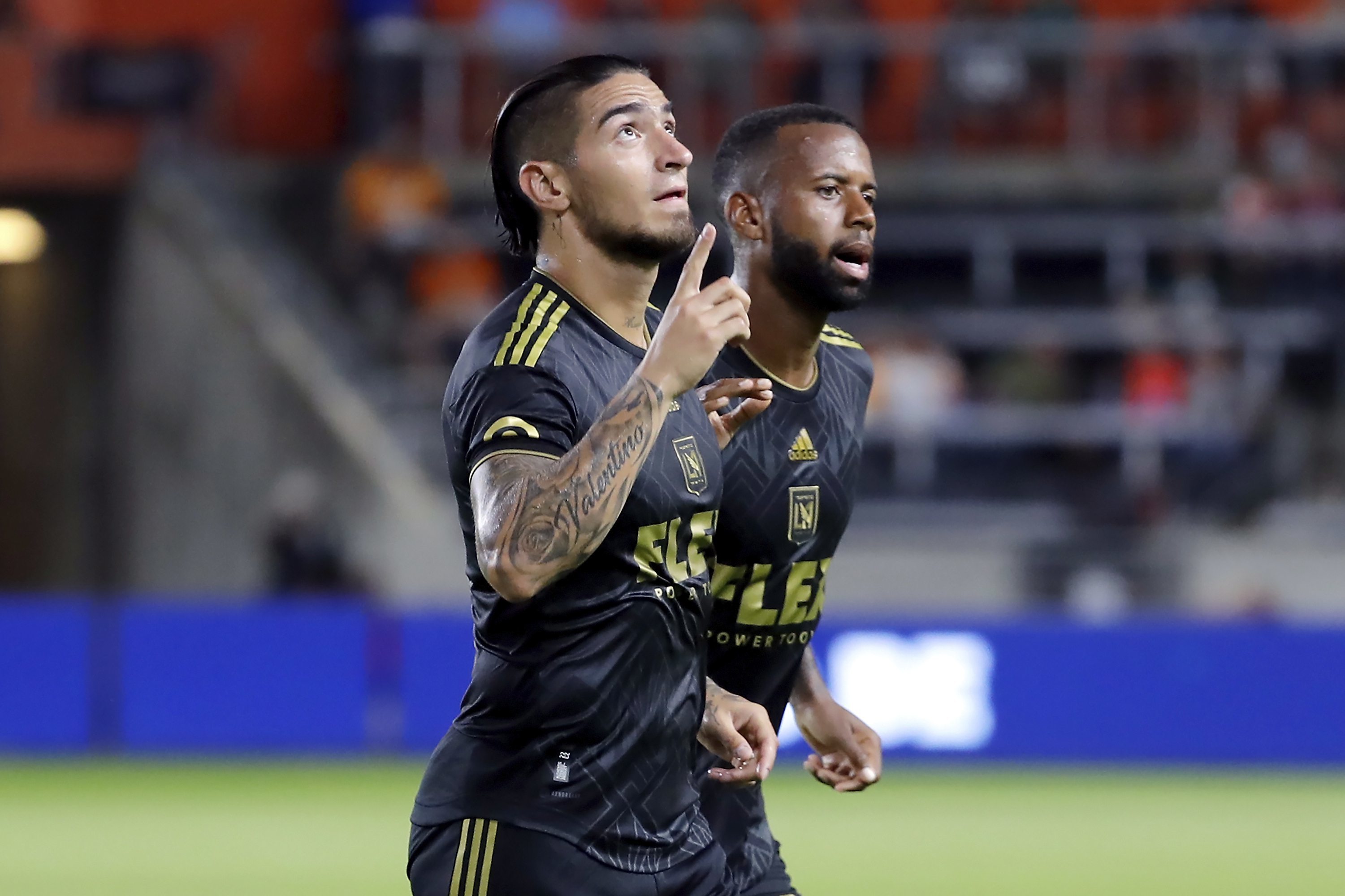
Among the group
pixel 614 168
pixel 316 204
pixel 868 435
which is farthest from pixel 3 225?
pixel 614 168

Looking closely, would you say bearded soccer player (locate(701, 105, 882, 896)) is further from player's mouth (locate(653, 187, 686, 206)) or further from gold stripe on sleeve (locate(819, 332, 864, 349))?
player's mouth (locate(653, 187, 686, 206))

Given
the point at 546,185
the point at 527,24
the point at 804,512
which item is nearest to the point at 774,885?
the point at 804,512

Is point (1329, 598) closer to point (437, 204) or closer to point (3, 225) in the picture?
point (437, 204)

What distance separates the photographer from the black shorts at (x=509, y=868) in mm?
3854

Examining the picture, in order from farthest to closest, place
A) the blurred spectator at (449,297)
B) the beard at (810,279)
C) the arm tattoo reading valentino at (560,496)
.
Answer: the blurred spectator at (449,297) → the beard at (810,279) → the arm tattoo reading valentino at (560,496)

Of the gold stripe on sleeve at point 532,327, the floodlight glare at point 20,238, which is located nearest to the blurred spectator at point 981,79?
the floodlight glare at point 20,238

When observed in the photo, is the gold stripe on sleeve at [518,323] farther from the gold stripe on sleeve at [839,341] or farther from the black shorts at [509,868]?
the gold stripe on sleeve at [839,341]

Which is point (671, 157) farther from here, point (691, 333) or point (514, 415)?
point (514, 415)

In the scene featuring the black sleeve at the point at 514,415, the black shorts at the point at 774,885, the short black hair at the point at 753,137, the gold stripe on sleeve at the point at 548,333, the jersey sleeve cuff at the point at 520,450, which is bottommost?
the black shorts at the point at 774,885

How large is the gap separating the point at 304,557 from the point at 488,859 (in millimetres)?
12369

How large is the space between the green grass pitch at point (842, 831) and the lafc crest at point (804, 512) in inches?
190

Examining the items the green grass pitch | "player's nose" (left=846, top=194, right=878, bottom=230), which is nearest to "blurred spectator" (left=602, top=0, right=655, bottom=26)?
the green grass pitch

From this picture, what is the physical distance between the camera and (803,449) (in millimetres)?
5219

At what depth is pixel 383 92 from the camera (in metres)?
18.5
